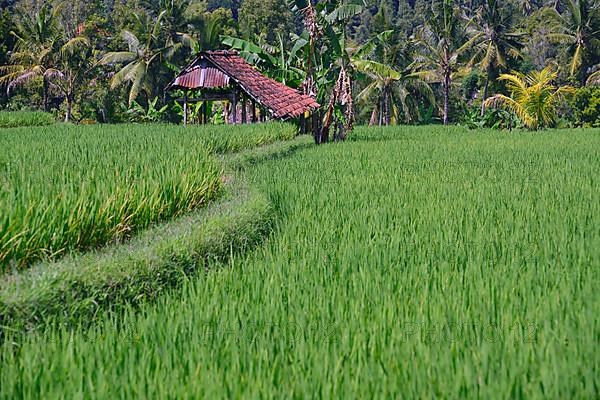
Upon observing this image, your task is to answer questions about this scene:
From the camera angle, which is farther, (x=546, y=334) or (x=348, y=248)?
(x=348, y=248)

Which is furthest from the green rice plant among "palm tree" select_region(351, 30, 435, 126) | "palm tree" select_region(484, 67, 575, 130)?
"palm tree" select_region(484, 67, 575, 130)

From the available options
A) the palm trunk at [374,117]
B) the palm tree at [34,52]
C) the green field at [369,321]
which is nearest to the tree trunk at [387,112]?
the palm trunk at [374,117]

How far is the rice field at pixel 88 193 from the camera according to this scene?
11.8 feet

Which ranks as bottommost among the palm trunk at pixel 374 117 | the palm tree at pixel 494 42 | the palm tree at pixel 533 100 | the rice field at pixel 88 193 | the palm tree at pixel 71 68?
the palm trunk at pixel 374 117

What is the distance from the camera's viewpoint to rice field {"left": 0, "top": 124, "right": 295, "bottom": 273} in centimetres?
359

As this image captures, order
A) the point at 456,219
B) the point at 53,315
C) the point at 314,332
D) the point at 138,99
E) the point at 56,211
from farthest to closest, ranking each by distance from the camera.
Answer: the point at 138,99 → the point at 456,219 → the point at 56,211 → the point at 53,315 → the point at 314,332

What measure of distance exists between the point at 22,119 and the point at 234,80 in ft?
18.5

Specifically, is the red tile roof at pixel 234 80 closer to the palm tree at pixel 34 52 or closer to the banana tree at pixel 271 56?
the banana tree at pixel 271 56

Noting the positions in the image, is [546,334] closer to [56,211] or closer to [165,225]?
[56,211]

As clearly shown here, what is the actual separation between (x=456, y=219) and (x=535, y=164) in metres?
4.82

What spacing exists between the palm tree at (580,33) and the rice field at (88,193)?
22.0 meters

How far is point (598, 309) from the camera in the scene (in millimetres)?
2908

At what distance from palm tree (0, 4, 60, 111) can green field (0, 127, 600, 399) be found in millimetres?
19160

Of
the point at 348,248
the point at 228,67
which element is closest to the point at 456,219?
the point at 348,248
